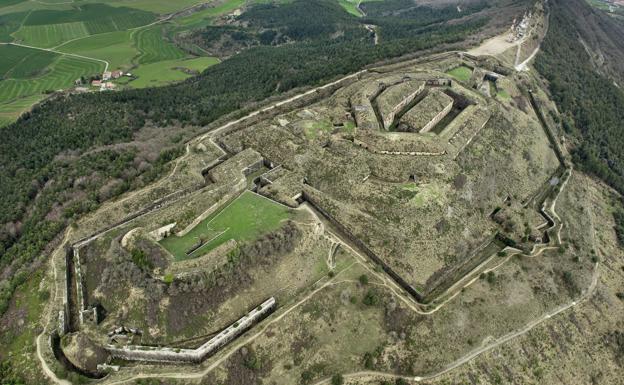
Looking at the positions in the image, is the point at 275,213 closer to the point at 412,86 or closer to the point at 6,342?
the point at 6,342

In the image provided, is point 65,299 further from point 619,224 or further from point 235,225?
point 619,224

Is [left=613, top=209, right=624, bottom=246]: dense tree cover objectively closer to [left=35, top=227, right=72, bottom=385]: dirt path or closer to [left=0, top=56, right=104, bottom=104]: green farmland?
[left=35, top=227, right=72, bottom=385]: dirt path


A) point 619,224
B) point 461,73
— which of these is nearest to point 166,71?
point 461,73

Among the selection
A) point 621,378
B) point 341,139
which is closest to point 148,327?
point 341,139

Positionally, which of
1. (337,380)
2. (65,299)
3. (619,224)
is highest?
(65,299)

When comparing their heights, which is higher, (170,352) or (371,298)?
(170,352)

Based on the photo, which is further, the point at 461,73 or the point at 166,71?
the point at 166,71
